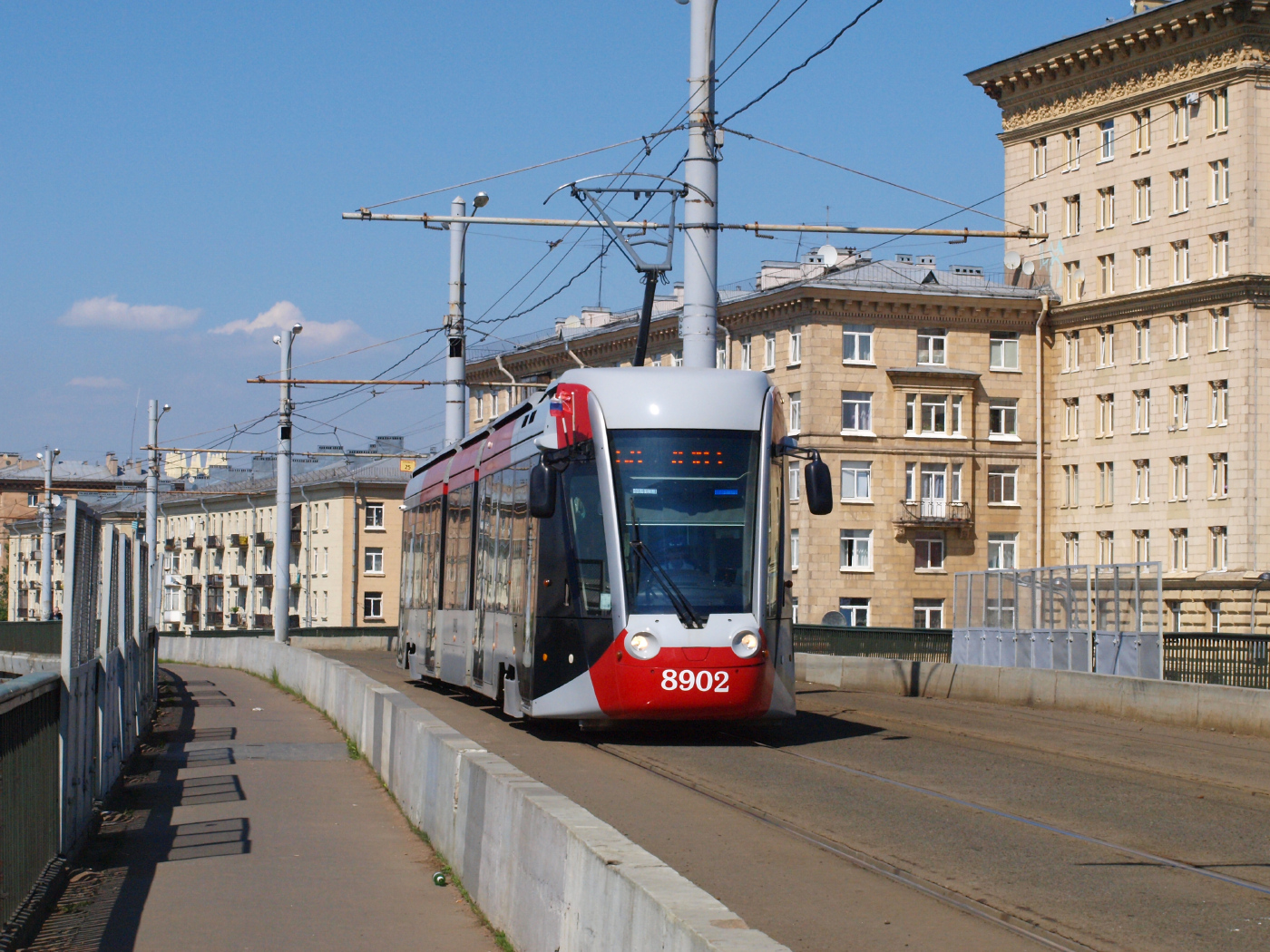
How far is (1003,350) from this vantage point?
75.1m

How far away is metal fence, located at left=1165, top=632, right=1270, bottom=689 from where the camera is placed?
20797mm

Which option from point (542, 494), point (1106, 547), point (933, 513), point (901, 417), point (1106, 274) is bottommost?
point (542, 494)

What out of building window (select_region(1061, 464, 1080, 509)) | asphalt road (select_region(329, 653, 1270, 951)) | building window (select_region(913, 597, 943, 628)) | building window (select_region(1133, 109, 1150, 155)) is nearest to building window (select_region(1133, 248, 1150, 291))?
building window (select_region(1133, 109, 1150, 155))

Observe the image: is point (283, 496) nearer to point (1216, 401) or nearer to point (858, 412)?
point (858, 412)

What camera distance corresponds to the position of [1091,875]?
28.7 feet

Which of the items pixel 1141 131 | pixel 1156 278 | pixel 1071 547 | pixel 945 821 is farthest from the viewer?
pixel 1071 547

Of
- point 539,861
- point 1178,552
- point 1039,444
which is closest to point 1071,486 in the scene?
point 1039,444

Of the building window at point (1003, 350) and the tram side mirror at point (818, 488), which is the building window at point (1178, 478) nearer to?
the building window at point (1003, 350)

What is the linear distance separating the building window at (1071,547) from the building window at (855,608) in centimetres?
949

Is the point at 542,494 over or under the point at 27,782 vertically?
over

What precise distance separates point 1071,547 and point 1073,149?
16.9 m

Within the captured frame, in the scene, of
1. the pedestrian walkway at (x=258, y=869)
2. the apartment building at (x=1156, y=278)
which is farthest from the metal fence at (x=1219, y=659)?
the apartment building at (x=1156, y=278)

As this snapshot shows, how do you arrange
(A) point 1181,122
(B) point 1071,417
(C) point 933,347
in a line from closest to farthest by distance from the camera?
(A) point 1181,122 < (C) point 933,347 < (B) point 1071,417

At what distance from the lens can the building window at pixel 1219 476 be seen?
67188 mm
